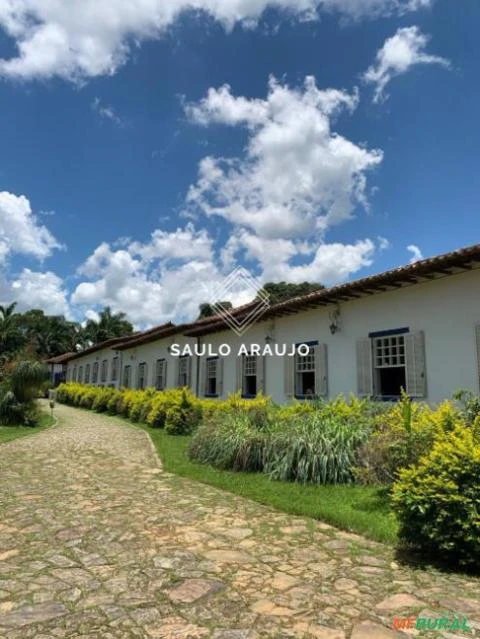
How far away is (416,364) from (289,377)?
4.41 meters

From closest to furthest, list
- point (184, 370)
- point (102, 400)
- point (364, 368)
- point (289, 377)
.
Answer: point (364, 368)
point (289, 377)
point (184, 370)
point (102, 400)

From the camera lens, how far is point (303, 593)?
3.34 m

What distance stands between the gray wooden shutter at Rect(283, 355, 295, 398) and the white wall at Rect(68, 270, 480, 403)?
0.87 feet

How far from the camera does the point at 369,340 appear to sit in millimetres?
10648

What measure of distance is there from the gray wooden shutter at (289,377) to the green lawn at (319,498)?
5237 mm

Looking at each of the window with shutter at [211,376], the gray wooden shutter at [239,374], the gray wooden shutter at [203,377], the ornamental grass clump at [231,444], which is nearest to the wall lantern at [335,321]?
the ornamental grass clump at [231,444]

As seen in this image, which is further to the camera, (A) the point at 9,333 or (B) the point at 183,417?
(A) the point at 9,333

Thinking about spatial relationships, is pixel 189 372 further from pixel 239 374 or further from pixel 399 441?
pixel 399 441

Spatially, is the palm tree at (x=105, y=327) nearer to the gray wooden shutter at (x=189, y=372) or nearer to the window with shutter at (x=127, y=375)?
the window with shutter at (x=127, y=375)

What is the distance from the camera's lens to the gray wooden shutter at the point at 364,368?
414 inches

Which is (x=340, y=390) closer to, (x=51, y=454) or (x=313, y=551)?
(x=51, y=454)

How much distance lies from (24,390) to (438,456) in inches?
595

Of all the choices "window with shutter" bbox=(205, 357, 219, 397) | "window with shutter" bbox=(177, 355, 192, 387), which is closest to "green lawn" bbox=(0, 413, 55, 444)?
"window with shutter" bbox=(177, 355, 192, 387)

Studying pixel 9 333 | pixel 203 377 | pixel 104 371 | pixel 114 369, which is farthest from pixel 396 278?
pixel 9 333
